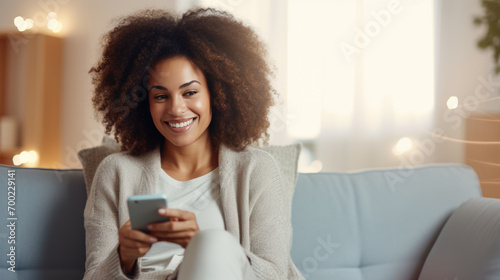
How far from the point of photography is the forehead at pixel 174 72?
123cm

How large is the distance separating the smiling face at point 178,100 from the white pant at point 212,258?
0.37 meters

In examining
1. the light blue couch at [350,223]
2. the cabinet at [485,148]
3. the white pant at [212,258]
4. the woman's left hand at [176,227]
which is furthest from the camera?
the cabinet at [485,148]

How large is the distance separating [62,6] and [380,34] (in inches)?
80.6

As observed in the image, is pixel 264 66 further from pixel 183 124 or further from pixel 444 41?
pixel 444 41

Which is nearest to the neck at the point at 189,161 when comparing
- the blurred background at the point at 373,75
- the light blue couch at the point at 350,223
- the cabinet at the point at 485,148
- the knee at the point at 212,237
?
the light blue couch at the point at 350,223

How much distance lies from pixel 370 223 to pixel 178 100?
2.18 ft

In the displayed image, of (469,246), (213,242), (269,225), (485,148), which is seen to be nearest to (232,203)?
(269,225)

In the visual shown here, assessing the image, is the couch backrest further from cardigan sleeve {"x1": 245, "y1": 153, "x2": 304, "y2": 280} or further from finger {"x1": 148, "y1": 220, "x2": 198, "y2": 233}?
finger {"x1": 148, "y1": 220, "x2": 198, "y2": 233}

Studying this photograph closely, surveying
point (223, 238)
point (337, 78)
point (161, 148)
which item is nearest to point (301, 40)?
point (337, 78)

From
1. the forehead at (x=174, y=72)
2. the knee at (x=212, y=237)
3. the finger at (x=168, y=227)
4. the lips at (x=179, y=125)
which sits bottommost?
the knee at (x=212, y=237)

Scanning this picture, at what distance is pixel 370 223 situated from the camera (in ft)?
4.71

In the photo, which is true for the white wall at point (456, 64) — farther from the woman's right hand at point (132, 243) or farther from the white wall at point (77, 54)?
the woman's right hand at point (132, 243)

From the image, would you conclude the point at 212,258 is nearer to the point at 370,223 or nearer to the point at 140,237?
the point at 140,237

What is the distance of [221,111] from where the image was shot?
1.36 metres
